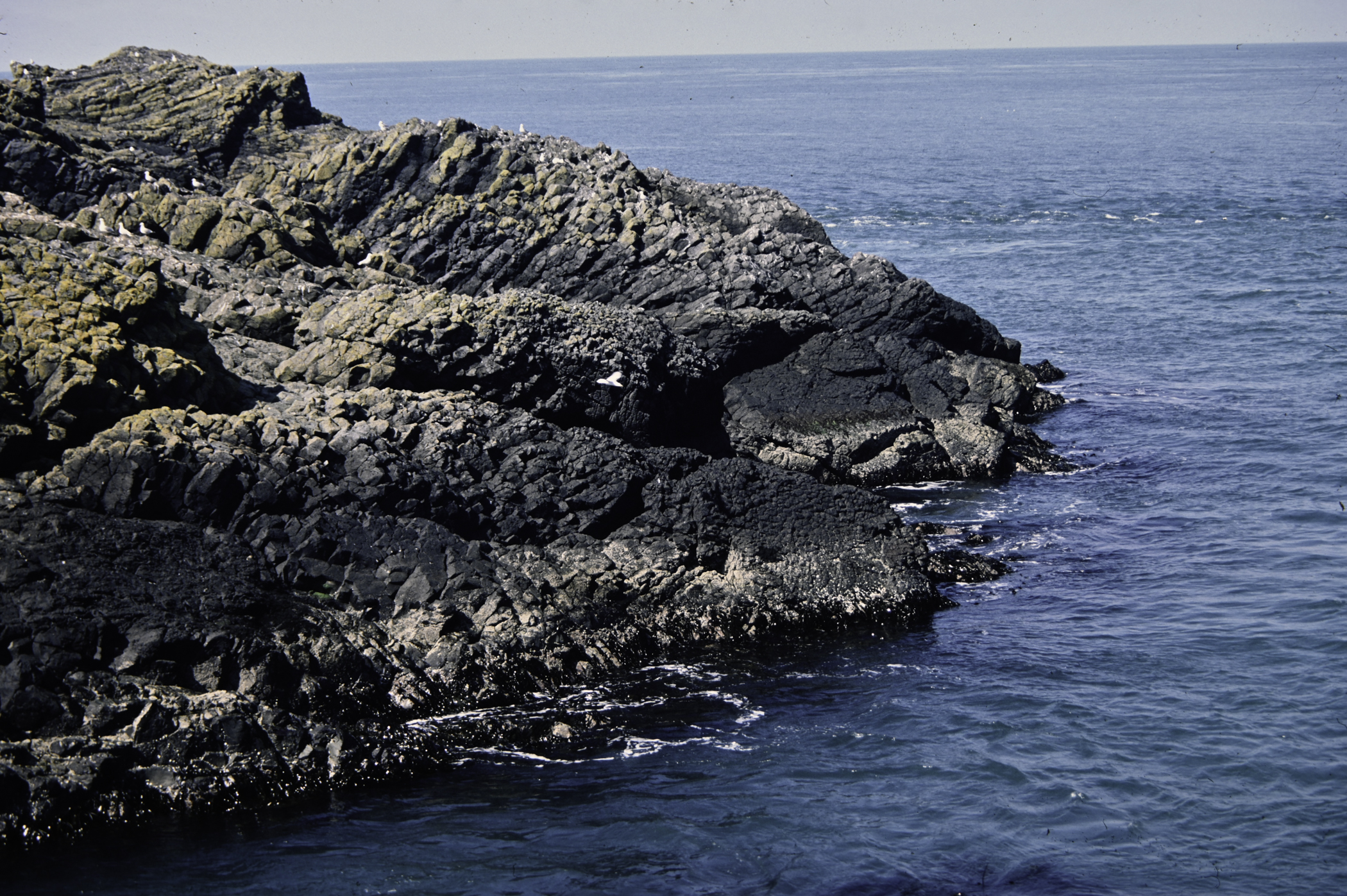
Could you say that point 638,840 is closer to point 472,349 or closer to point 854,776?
point 854,776

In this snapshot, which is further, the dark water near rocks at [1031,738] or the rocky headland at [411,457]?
the rocky headland at [411,457]

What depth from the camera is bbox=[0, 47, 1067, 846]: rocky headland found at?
17.4 m

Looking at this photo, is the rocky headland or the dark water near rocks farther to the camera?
the rocky headland

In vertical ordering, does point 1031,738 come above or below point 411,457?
below

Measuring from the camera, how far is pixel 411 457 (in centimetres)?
2250

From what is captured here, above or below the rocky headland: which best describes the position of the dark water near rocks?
below

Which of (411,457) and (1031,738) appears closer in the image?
(1031,738)

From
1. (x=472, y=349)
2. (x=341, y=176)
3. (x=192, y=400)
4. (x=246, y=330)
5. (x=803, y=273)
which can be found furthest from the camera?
(x=341, y=176)

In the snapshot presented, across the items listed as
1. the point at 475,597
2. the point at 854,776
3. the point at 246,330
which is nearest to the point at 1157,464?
the point at 854,776

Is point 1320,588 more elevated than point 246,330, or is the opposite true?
point 246,330

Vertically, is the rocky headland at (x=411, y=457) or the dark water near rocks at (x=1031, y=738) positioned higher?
the rocky headland at (x=411, y=457)

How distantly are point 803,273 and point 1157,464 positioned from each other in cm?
1236

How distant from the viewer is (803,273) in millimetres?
36719

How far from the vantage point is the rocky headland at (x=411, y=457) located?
17.4 metres
